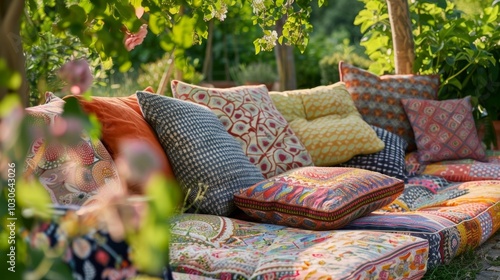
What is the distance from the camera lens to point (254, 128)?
329 cm

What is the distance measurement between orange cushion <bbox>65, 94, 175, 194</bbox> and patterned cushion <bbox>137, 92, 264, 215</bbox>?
48 mm

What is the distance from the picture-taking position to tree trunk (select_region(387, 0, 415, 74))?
15.4ft

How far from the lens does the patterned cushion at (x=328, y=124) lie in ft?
12.0

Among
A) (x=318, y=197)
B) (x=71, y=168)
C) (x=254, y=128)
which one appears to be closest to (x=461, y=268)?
(x=318, y=197)

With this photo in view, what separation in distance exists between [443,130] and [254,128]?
4.24 ft

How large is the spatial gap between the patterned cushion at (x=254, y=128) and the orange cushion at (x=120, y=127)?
1.40 ft

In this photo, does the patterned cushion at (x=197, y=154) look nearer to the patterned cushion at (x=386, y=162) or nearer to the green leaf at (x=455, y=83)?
the patterned cushion at (x=386, y=162)

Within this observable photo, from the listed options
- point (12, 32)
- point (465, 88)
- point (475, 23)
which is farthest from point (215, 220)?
point (475, 23)

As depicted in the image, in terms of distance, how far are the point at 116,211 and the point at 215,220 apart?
1901 mm

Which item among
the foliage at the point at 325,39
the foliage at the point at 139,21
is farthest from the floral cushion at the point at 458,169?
the foliage at the point at 325,39

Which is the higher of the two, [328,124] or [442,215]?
[328,124]

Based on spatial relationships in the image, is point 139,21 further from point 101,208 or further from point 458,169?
point 458,169

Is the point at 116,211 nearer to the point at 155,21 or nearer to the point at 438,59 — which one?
the point at 155,21

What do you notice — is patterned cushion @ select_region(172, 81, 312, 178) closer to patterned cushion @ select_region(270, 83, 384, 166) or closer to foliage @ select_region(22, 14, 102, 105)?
patterned cushion @ select_region(270, 83, 384, 166)
